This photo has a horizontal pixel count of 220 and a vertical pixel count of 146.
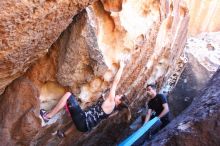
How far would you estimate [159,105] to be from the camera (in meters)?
6.27

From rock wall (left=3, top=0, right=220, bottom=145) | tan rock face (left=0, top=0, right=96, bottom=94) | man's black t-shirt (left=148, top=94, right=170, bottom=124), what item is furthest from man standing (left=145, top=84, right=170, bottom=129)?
tan rock face (left=0, top=0, right=96, bottom=94)

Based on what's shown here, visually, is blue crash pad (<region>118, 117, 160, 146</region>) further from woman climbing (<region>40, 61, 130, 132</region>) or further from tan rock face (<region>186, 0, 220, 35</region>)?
tan rock face (<region>186, 0, 220, 35</region>)

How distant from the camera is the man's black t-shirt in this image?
617cm

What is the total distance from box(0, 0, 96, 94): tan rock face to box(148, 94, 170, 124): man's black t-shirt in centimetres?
269

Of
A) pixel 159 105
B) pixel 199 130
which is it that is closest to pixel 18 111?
pixel 199 130

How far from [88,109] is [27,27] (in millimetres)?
2183

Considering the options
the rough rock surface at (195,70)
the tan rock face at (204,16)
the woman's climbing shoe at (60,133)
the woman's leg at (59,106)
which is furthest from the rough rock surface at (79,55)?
the tan rock face at (204,16)

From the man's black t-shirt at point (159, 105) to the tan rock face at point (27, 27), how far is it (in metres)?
2.69

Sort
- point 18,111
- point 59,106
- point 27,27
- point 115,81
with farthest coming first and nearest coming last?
point 115,81 < point 59,106 < point 18,111 < point 27,27

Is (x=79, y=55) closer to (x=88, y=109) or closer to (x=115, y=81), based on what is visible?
(x=115, y=81)

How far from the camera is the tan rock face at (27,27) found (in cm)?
332

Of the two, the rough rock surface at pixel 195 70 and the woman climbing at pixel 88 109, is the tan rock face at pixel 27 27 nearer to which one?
the woman climbing at pixel 88 109

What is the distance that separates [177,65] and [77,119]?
16.0ft

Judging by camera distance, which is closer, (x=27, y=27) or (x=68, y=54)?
(x=27, y=27)
